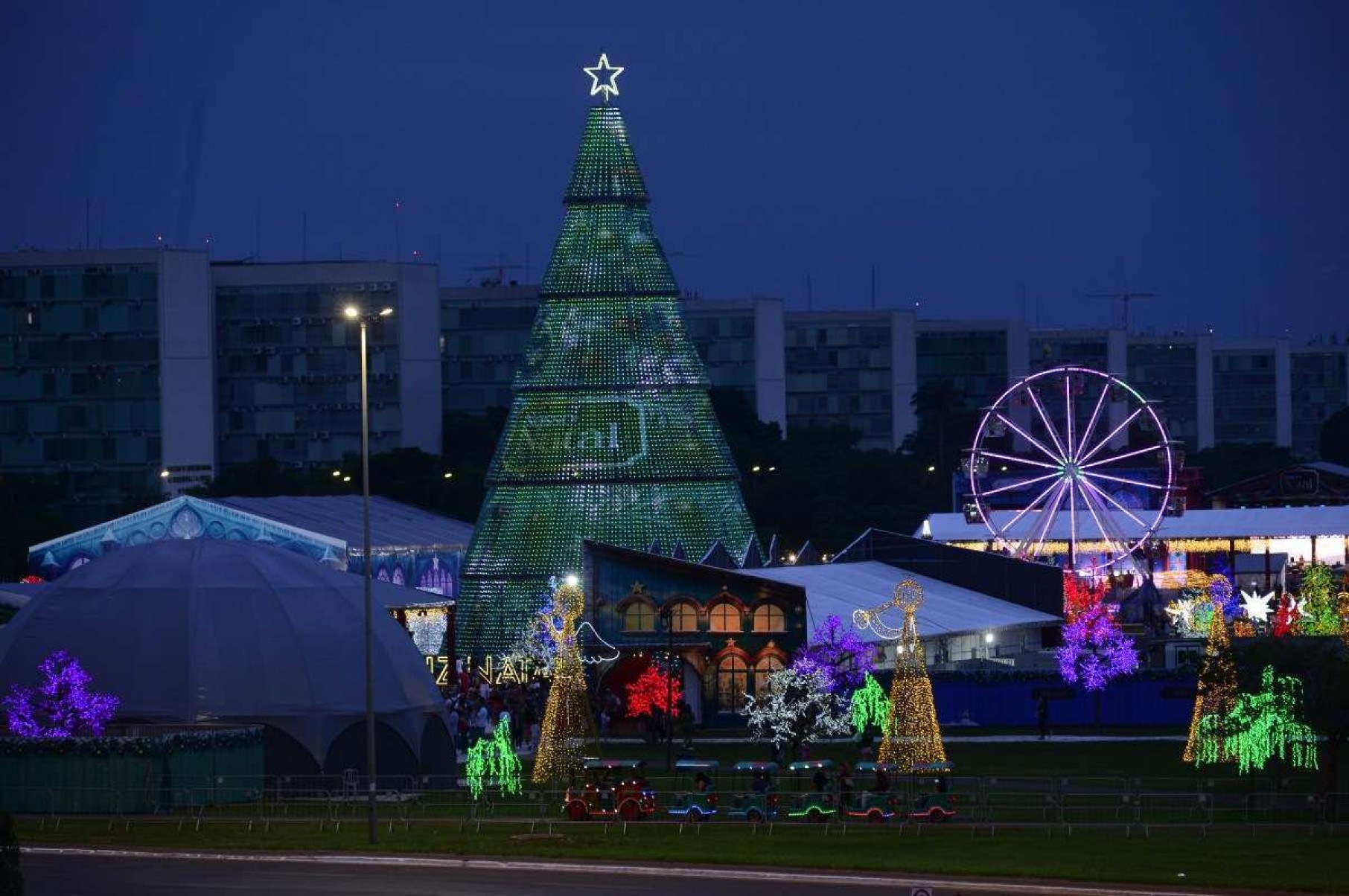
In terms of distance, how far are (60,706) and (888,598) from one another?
1388 inches

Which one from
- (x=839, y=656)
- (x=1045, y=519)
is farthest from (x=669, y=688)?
(x=1045, y=519)

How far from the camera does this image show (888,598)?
3750 inches

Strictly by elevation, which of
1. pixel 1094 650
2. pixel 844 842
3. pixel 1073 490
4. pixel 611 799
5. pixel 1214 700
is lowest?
pixel 844 842

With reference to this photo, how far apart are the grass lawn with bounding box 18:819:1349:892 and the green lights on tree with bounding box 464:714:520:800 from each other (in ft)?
16.5

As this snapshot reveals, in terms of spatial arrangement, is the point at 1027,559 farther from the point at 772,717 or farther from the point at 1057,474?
the point at 772,717

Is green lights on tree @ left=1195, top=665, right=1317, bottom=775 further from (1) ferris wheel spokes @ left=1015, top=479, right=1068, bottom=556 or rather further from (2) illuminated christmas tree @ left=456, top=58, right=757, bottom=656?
(1) ferris wheel spokes @ left=1015, top=479, right=1068, bottom=556

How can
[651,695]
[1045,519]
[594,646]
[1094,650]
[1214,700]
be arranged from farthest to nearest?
[1045,519], [1094,650], [594,646], [651,695], [1214,700]

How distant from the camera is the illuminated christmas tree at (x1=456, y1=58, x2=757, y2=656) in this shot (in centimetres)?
9394

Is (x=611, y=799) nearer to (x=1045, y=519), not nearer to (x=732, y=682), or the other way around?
(x=732, y=682)

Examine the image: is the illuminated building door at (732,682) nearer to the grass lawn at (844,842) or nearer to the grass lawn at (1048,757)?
the grass lawn at (1048,757)

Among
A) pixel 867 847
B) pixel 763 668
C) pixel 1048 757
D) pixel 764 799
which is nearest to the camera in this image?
pixel 867 847

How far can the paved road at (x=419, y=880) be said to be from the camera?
4691cm

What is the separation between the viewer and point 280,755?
68250 millimetres

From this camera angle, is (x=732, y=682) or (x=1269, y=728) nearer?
(x=1269, y=728)
